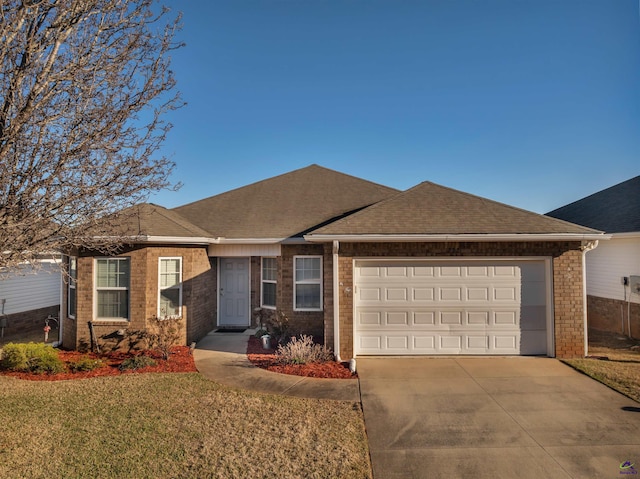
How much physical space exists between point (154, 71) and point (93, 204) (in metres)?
2.25

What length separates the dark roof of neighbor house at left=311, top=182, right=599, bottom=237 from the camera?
8117 millimetres

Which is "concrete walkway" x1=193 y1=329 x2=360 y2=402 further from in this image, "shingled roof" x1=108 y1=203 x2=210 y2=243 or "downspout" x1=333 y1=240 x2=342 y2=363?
"shingled roof" x1=108 y1=203 x2=210 y2=243

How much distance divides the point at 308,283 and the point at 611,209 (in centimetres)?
1180

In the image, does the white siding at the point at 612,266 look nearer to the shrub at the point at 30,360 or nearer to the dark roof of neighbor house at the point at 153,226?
the dark roof of neighbor house at the point at 153,226

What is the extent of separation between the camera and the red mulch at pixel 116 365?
7.34 m

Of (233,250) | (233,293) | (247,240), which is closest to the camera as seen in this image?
(247,240)

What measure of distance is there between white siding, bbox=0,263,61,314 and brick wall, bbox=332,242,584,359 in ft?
32.0

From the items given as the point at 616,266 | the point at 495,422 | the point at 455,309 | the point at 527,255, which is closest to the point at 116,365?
the point at 495,422

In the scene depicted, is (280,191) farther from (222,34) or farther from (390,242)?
(390,242)

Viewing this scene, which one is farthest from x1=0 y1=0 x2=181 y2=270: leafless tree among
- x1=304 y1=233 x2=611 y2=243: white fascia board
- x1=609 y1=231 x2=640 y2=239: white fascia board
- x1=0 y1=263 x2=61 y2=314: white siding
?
x1=609 y1=231 x2=640 y2=239: white fascia board

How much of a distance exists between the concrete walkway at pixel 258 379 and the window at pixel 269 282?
212 centimetres

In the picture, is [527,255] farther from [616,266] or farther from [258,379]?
[258,379]

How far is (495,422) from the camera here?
5.19m

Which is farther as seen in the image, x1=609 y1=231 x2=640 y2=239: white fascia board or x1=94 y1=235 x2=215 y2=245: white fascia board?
x1=609 y1=231 x2=640 y2=239: white fascia board
